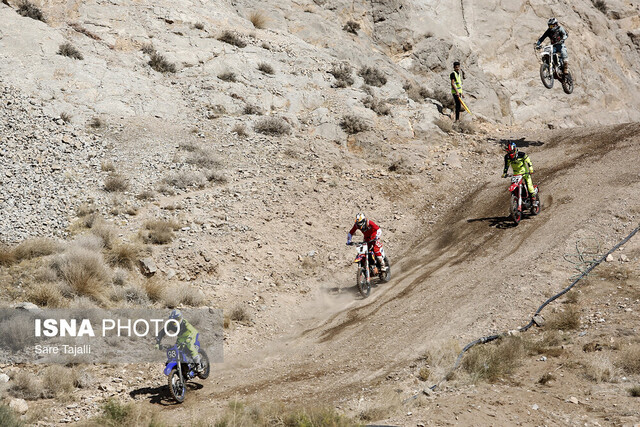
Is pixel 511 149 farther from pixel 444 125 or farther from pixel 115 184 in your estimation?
pixel 115 184

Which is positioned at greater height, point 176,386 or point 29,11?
point 29,11

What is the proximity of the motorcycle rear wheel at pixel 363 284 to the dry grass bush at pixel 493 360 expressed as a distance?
4566 millimetres

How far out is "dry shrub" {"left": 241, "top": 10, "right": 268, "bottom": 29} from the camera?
2796 centimetres

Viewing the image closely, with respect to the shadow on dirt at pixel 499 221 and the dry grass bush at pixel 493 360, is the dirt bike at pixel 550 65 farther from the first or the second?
the dry grass bush at pixel 493 360

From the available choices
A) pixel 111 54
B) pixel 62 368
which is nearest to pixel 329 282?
pixel 62 368

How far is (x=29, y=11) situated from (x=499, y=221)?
2032 cm

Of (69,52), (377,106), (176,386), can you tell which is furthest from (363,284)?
(69,52)

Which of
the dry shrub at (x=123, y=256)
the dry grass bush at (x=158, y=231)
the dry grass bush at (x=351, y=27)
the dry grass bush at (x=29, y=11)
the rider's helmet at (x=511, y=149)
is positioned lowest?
the dry shrub at (x=123, y=256)

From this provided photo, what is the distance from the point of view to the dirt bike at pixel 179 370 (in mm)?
9852

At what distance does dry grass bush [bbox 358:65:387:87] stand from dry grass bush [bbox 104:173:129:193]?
1316 cm

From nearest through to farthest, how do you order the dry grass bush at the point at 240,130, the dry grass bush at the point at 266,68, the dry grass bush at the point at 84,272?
the dry grass bush at the point at 84,272 → the dry grass bush at the point at 240,130 → the dry grass bush at the point at 266,68

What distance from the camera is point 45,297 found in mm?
12016

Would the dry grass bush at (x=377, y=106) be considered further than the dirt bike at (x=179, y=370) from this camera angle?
Yes

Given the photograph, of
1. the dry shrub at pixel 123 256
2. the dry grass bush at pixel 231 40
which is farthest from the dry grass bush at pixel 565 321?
the dry grass bush at pixel 231 40
